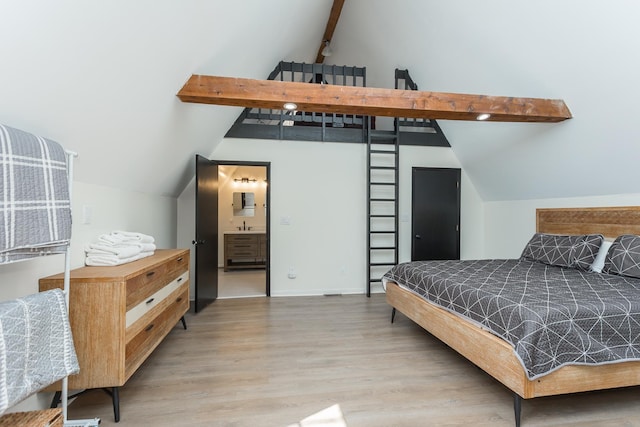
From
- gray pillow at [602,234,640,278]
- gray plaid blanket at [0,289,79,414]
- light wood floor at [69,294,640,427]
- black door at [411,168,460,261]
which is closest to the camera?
gray plaid blanket at [0,289,79,414]

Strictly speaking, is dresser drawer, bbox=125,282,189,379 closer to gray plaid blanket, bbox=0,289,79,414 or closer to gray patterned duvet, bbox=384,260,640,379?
gray plaid blanket, bbox=0,289,79,414

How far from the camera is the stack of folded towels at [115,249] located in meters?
2.17

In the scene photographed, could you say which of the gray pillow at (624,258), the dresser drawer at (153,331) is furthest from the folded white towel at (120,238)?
the gray pillow at (624,258)

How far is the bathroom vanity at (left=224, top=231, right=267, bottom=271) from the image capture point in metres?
6.54

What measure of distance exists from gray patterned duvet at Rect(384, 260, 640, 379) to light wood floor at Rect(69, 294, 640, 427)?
448mm

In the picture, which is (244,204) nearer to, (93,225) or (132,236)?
(132,236)

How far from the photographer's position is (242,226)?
23.3 feet

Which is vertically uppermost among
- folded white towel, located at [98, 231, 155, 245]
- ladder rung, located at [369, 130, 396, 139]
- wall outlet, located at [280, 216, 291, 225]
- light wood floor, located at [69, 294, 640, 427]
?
ladder rung, located at [369, 130, 396, 139]

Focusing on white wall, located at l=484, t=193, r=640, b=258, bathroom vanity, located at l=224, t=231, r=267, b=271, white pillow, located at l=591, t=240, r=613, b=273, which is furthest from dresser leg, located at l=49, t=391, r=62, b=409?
white wall, located at l=484, t=193, r=640, b=258

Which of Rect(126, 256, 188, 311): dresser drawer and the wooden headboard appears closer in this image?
Rect(126, 256, 188, 311): dresser drawer

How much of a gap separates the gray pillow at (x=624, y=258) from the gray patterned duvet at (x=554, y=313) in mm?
86

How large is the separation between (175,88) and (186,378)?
2162 mm

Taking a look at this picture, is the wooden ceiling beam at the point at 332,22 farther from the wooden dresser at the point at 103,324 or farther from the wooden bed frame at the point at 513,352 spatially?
the wooden dresser at the point at 103,324

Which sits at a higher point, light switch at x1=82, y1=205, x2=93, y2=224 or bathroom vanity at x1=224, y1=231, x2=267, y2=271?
light switch at x1=82, y1=205, x2=93, y2=224
